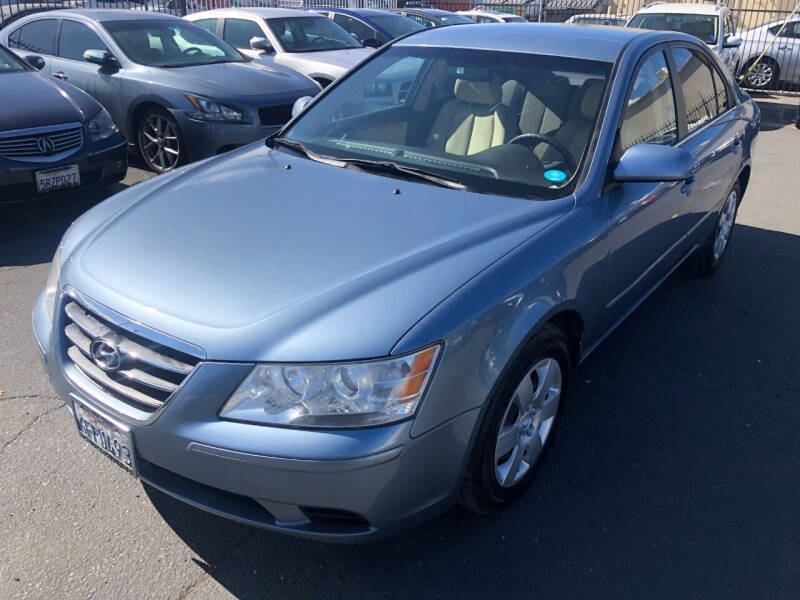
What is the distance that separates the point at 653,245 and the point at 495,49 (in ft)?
4.04

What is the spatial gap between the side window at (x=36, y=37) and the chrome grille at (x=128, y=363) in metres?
6.51

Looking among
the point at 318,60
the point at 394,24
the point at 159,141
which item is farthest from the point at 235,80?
the point at 394,24

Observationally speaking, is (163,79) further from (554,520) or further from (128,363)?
(554,520)

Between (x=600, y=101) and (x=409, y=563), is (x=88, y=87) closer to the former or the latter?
(x=600, y=101)

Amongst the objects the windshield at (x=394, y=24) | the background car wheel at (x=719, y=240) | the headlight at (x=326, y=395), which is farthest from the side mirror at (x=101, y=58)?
the headlight at (x=326, y=395)

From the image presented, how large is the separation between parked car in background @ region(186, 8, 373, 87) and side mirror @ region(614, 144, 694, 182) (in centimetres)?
640

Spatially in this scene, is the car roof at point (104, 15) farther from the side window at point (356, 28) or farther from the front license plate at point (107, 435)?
the front license plate at point (107, 435)

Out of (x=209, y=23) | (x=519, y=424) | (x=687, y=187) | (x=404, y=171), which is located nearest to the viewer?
(x=519, y=424)

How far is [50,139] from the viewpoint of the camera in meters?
5.30

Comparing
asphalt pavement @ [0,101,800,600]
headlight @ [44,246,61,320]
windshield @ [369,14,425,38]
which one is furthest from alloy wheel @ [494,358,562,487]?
windshield @ [369,14,425,38]

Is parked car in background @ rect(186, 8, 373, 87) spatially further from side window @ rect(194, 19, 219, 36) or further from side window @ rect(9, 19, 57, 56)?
side window @ rect(9, 19, 57, 56)

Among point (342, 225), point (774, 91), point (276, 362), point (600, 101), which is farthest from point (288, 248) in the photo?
point (774, 91)

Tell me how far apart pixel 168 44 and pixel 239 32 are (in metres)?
2.30

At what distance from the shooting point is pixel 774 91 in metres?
15.0
